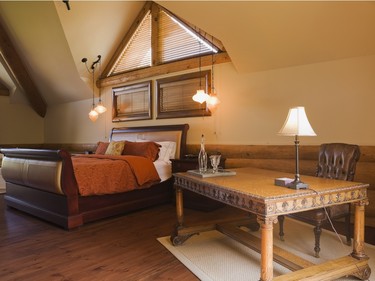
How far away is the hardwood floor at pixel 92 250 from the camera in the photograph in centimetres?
246

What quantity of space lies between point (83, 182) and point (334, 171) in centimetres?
296

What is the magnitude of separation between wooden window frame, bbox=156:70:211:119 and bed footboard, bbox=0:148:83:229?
238 cm

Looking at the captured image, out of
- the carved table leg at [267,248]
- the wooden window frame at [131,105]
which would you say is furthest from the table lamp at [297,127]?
the wooden window frame at [131,105]

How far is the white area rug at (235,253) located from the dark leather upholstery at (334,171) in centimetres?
17

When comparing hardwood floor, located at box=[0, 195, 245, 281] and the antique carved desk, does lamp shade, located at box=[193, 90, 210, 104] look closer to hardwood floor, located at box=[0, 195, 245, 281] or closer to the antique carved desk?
hardwood floor, located at box=[0, 195, 245, 281]

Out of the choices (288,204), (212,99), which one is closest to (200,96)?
(212,99)

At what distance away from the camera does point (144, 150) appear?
193 inches

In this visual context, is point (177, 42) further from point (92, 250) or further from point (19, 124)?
point (19, 124)

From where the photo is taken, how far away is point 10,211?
4.46m

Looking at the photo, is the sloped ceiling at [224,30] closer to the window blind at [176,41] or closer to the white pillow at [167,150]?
the window blind at [176,41]

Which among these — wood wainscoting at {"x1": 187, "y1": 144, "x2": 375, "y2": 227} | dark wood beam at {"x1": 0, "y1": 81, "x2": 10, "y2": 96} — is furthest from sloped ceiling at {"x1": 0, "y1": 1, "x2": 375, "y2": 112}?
dark wood beam at {"x1": 0, "y1": 81, "x2": 10, "y2": 96}

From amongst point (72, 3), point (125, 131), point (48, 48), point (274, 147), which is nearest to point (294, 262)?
point (274, 147)

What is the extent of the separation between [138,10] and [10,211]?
4.37m

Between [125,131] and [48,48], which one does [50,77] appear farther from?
[125,131]
